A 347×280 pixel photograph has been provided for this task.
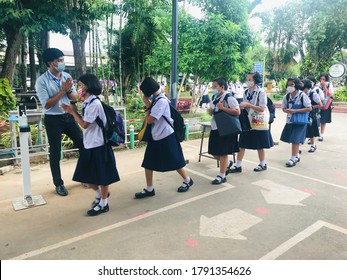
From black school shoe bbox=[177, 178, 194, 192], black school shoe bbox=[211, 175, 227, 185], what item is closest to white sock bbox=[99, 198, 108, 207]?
black school shoe bbox=[177, 178, 194, 192]

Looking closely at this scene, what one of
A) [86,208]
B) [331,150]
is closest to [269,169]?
[331,150]

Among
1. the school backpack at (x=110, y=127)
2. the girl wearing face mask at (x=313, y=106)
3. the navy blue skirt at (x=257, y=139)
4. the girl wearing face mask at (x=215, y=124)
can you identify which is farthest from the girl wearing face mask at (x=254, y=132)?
the school backpack at (x=110, y=127)

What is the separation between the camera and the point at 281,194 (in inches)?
155

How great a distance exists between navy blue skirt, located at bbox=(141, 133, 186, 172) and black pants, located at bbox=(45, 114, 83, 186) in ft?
3.09

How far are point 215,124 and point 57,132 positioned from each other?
2048 mm

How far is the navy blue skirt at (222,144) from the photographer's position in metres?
4.17

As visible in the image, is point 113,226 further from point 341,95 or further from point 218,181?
point 341,95

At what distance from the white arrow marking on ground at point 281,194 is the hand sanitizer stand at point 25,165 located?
9.01 feet

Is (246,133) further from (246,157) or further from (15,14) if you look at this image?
(15,14)

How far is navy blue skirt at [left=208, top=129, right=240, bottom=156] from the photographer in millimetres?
4172

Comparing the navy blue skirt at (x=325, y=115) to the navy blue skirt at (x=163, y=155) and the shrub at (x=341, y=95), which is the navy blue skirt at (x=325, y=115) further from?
the shrub at (x=341, y=95)

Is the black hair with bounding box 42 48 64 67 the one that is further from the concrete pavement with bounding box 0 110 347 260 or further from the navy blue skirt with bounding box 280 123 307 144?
the navy blue skirt with bounding box 280 123 307 144

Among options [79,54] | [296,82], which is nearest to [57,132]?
[296,82]

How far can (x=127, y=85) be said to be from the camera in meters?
13.7
